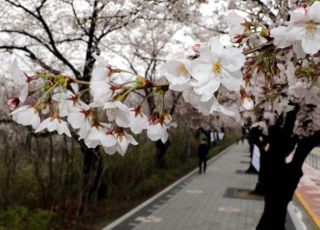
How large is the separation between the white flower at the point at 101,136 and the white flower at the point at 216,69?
0.37 m

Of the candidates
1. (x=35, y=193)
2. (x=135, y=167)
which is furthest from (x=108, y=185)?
(x=35, y=193)

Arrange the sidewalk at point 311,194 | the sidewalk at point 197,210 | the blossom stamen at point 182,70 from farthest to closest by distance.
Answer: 1. the sidewalk at point 311,194
2. the sidewalk at point 197,210
3. the blossom stamen at point 182,70

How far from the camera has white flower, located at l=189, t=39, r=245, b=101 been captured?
1287mm

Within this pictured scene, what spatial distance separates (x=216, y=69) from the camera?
4.28 feet

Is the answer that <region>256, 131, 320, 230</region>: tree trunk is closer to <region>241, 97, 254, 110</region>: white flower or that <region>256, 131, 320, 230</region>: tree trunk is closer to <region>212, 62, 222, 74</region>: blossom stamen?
<region>241, 97, 254, 110</region>: white flower

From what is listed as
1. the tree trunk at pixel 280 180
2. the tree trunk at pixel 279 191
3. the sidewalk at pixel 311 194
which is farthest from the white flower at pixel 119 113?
the sidewalk at pixel 311 194

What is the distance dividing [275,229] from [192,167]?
17172 mm

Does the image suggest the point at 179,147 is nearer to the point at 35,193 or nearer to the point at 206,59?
the point at 35,193

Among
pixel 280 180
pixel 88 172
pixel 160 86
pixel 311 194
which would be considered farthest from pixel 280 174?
pixel 311 194

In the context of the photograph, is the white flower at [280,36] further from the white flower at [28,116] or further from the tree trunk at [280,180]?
the tree trunk at [280,180]

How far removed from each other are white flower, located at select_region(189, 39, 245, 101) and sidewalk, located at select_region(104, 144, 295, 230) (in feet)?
30.2

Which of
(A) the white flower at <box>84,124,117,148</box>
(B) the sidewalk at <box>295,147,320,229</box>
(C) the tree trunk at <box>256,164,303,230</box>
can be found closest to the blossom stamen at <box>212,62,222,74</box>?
(A) the white flower at <box>84,124,117,148</box>

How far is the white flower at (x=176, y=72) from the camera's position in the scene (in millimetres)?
1382

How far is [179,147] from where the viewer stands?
26656 mm
